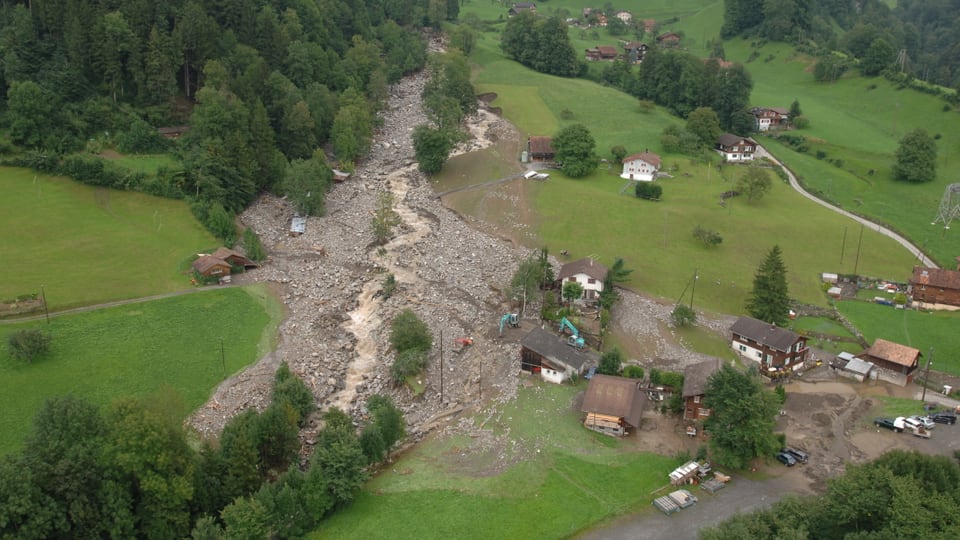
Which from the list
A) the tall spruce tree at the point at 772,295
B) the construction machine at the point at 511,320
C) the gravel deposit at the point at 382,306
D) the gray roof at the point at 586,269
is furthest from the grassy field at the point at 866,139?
the construction machine at the point at 511,320

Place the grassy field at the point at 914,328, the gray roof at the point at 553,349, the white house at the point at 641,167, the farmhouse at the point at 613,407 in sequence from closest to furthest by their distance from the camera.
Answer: the farmhouse at the point at 613,407 → the gray roof at the point at 553,349 → the grassy field at the point at 914,328 → the white house at the point at 641,167

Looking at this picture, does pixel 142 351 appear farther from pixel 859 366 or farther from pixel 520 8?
pixel 520 8

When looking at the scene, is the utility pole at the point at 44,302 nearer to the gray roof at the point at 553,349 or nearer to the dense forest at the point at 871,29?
the gray roof at the point at 553,349

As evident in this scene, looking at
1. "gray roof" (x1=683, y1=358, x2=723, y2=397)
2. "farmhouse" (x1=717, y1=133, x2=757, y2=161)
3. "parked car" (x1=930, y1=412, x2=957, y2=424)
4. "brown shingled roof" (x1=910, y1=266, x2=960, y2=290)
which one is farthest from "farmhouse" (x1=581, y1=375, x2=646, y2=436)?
"farmhouse" (x1=717, y1=133, x2=757, y2=161)

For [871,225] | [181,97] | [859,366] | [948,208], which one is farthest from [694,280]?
[181,97]

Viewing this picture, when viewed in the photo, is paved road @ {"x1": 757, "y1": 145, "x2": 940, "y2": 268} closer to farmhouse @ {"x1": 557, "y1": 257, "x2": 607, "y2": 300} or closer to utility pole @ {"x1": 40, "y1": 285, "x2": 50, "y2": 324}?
farmhouse @ {"x1": 557, "y1": 257, "x2": 607, "y2": 300}
